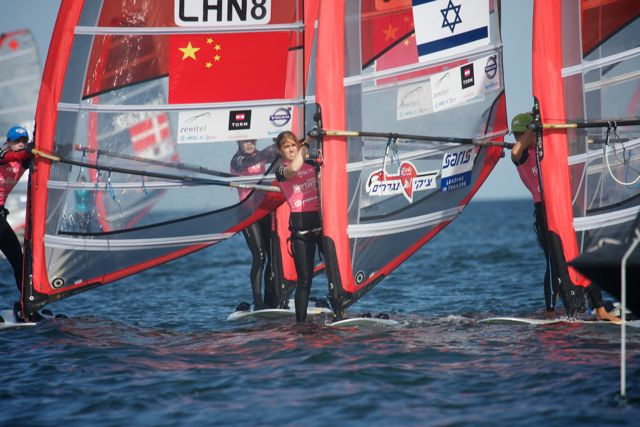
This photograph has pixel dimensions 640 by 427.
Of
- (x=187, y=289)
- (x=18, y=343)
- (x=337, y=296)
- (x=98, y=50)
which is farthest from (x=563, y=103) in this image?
(x=187, y=289)

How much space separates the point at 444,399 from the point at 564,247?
2889 millimetres

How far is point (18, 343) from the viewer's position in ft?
28.7

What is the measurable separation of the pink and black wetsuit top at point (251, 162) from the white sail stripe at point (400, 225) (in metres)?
1.36

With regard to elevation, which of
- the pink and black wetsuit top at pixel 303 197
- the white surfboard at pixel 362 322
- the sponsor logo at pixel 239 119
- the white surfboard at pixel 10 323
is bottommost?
the white surfboard at pixel 362 322

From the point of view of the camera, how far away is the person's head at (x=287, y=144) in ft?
27.6

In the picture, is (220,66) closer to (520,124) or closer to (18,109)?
(520,124)

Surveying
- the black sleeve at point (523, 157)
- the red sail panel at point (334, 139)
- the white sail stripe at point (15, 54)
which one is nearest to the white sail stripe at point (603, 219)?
the black sleeve at point (523, 157)

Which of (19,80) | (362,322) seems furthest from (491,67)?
(19,80)

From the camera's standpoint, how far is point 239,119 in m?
9.73

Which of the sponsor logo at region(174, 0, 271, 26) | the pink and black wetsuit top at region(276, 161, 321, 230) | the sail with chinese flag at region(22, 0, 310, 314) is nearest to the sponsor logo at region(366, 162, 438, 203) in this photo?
the pink and black wetsuit top at region(276, 161, 321, 230)

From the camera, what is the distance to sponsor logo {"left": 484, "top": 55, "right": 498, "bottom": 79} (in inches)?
372

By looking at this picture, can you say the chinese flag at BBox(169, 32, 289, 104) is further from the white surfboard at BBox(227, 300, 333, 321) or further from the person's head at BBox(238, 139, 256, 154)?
the white surfboard at BBox(227, 300, 333, 321)

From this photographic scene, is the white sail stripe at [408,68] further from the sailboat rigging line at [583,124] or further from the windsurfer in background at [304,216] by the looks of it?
the sailboat rigging line at [583,124]

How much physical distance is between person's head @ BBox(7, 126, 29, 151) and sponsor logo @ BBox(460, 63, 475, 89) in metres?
4.27
